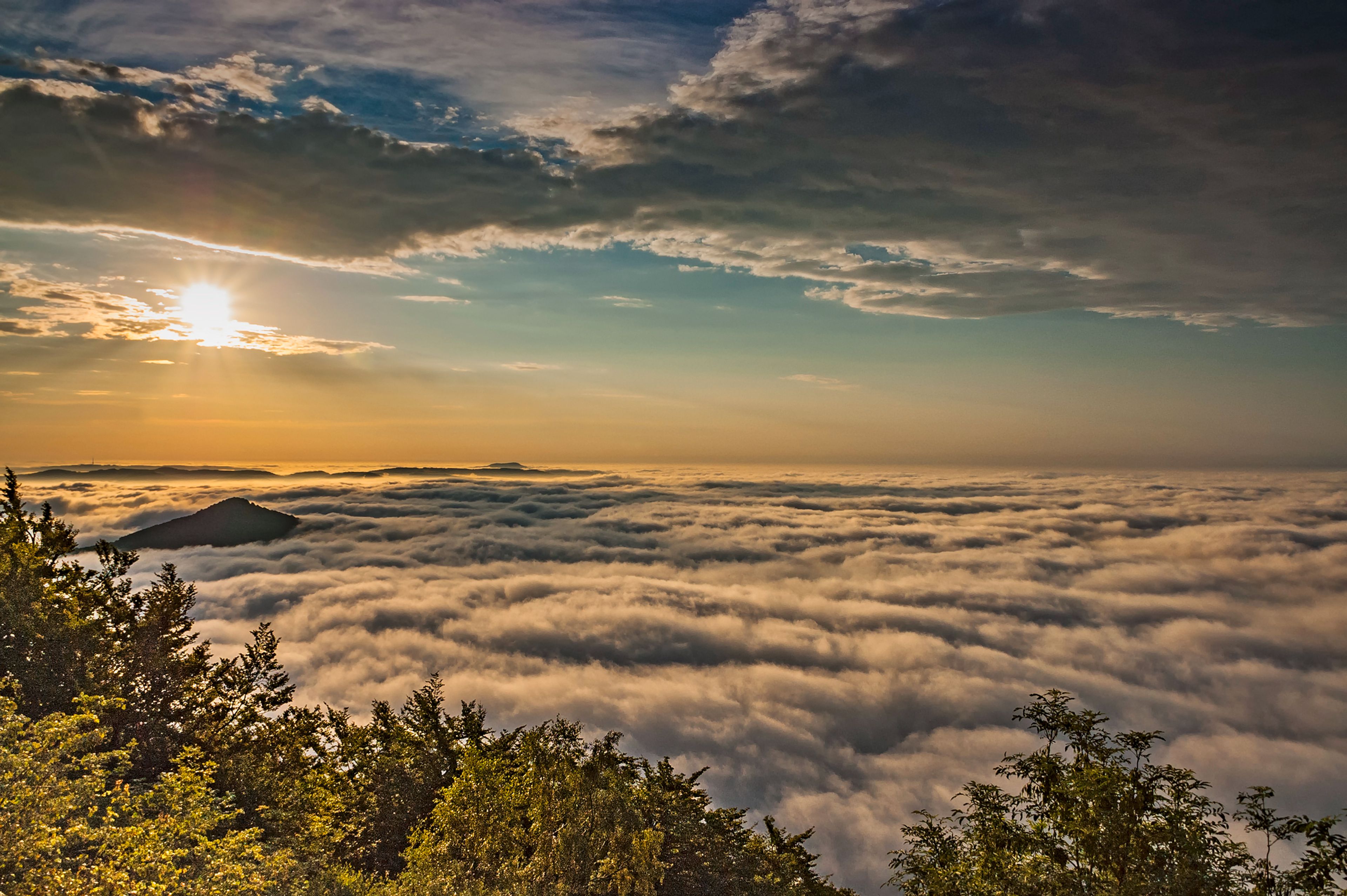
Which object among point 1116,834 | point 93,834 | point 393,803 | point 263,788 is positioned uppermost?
point 93,834

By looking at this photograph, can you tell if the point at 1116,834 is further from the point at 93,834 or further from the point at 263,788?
the point at 263,788

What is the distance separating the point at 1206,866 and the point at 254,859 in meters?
36.9

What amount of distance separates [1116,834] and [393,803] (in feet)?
134

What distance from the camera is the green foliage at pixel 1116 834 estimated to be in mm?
19828

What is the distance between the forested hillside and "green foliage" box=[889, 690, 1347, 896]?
0.08 metres

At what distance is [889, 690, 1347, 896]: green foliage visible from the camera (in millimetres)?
19828

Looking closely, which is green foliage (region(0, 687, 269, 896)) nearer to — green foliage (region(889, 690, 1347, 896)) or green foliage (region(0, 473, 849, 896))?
green foliage (region(0, 473, 849, 896))

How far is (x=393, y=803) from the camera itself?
142ft

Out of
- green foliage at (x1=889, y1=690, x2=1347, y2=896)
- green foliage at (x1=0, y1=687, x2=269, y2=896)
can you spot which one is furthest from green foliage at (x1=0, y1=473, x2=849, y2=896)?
green foliage at (x1=889, y1=690, x2=1347, y2=896)

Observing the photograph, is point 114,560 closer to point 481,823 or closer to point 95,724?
point 95,724

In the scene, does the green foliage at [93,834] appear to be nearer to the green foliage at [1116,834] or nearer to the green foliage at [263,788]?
the green foliage at [263,788]

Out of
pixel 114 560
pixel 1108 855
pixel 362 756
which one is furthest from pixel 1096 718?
pixel 114 560

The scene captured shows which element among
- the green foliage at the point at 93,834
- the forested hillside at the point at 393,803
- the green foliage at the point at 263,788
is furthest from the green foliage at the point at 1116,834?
the green foliage at the point at 93,834

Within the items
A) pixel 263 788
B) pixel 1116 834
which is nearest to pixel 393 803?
pixel 263 788
